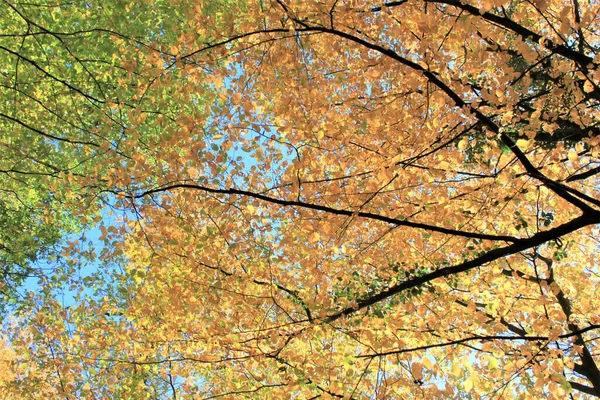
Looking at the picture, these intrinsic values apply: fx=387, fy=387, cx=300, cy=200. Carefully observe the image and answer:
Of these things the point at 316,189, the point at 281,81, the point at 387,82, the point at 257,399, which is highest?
the point at 387,82

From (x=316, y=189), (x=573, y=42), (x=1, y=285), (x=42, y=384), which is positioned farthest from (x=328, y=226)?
(x=1, y=285)

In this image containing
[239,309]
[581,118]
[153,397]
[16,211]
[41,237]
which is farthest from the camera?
[41,237]

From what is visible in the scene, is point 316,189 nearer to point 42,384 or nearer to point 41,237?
point 42,384

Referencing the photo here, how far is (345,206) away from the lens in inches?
163

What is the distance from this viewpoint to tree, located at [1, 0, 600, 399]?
3277 millimetres

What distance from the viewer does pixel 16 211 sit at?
8273mm

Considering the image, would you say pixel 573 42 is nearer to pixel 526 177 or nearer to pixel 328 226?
pixel 526 177

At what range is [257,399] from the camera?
4875mm

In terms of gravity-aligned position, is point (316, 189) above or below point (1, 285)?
below

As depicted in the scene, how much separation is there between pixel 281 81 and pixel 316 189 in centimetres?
120

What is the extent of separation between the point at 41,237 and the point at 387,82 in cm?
837

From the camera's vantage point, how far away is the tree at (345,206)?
328cm

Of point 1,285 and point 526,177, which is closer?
point 526,177

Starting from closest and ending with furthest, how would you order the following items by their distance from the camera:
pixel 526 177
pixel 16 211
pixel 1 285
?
1. pixel 526 177
2. pixel 1 285
3. pixel 16 211
